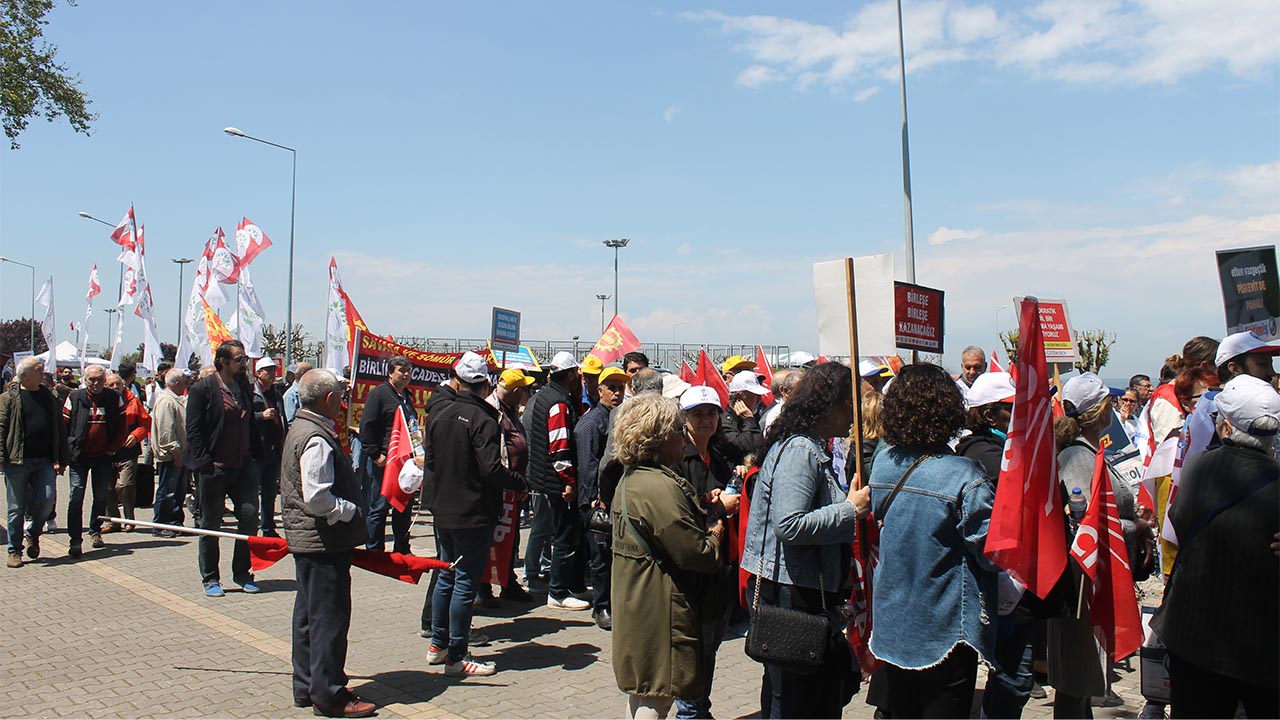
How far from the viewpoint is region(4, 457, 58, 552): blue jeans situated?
9891 mm

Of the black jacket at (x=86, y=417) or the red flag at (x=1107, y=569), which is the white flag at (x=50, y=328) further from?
the red flag at (x=1107, y=569)

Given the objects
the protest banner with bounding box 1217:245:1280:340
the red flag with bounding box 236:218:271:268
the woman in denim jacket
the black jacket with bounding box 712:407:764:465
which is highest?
the red flag with bounding box 236:218:271:268

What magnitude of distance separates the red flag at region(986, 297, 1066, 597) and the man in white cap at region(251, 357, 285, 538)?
761cm

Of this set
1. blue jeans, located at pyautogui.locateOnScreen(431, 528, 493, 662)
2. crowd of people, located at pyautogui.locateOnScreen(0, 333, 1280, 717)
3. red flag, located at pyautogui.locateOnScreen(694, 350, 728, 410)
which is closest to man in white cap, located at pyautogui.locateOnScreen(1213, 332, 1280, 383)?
crowd of people, located at pyautogui.locateOnScreen(0, 333, 1280, 717)

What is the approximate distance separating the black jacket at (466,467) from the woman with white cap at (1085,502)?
11.3 feet

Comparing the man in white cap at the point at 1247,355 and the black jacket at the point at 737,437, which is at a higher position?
the man in white cap at the point at 1247,355

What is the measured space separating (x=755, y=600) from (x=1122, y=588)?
1669 millimetres

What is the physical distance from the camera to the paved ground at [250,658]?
5.64m

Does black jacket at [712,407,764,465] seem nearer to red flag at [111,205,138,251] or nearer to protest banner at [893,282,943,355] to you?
protest banner at [893,282,943,355]

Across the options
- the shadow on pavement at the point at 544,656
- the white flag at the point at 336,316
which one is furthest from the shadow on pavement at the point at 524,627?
the white flag at the point at 336,316

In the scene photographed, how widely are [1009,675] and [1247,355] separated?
2.48 m

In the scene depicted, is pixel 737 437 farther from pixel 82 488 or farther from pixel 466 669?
pixel 82 488

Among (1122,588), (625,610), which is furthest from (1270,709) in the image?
(625,610)

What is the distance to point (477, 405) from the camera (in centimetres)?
654
